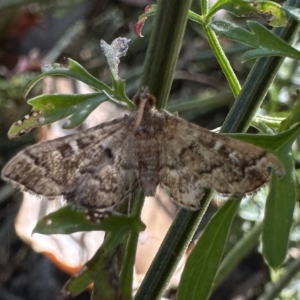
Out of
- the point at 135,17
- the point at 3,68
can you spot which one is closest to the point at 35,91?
the point at 3,68

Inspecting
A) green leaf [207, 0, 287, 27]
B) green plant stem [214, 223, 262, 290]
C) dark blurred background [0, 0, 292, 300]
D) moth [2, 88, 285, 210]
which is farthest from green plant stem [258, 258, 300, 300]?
green leaf [207, 0, 287, 27]

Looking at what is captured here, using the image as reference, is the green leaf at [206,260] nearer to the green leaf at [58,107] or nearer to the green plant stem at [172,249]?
the green plant stem at [172,249]

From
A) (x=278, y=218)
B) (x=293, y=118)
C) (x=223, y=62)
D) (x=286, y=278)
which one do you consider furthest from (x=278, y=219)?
(x=286, y=278)

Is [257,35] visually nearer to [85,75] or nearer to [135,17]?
[85,75]

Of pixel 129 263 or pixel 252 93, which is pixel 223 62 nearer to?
pixel 252 93

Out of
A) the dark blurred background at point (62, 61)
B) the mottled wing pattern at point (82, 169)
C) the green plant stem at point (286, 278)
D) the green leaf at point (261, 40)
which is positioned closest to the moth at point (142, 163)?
the mottled wing pattern at point (82, 169)

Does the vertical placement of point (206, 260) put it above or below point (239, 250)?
above

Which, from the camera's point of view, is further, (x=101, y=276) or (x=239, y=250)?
(x=239, y=250)
